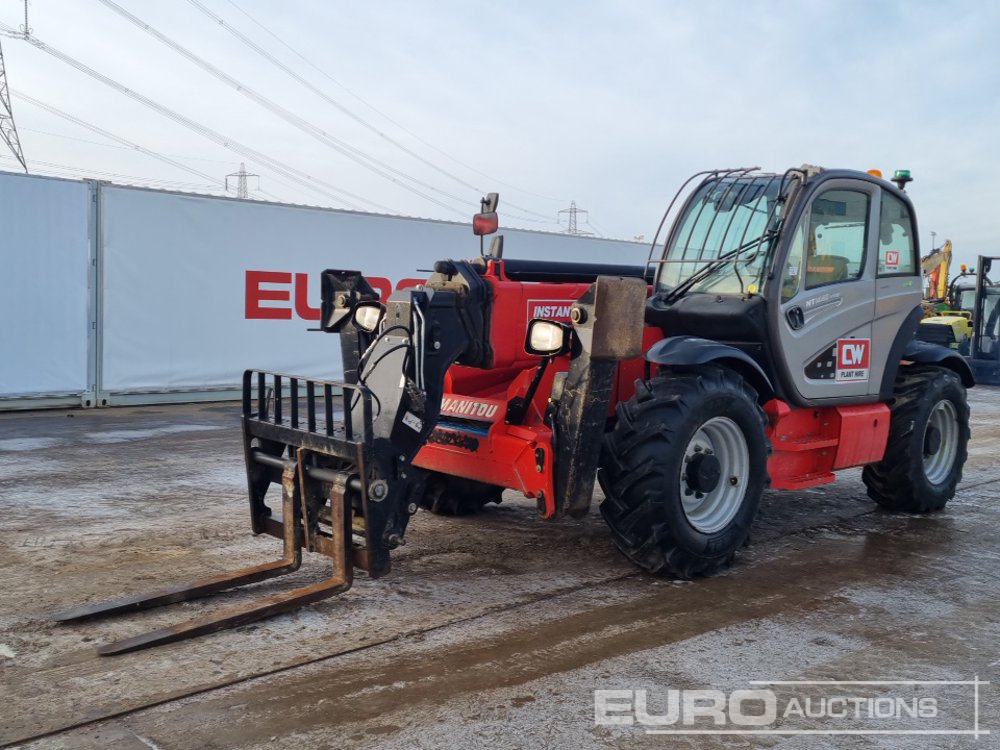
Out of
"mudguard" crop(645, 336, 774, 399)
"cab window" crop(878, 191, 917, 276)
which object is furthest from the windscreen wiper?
"cab window" crop(878, 191, 917, 276)

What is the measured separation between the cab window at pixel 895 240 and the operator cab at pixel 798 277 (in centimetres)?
1

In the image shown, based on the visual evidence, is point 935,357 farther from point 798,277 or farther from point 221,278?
point 221,278

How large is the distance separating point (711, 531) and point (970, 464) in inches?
221

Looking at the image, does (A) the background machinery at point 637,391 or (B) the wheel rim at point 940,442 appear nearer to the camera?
(A) the background machinery at point 637,391

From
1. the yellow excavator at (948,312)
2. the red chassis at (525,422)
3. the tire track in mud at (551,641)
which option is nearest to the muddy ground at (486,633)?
the tire track in mud at (551,641)

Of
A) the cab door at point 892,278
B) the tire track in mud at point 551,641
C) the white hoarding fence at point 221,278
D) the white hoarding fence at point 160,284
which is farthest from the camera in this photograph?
the white hoarding fence at point 221,278

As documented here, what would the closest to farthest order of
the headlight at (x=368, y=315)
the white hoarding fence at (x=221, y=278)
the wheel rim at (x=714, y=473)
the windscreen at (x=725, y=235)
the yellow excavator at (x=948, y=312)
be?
1. the wheel rim at (x=714, y=473)
2. the headlight at (x=368, y=315)
3. the windscreen at (x=725, y=235)
4. the white hoarding fence at (x=221, y=278)
5. the yellow excavator at (x=948, y=312)

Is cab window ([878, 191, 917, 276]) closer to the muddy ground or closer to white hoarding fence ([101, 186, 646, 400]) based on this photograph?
the muddy ground

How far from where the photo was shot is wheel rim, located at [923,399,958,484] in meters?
7.11

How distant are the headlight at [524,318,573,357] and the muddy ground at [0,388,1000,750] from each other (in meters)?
1.25

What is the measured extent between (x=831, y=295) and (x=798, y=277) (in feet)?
1.24

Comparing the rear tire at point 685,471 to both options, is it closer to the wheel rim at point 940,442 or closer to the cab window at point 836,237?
the cab window at point 836,237

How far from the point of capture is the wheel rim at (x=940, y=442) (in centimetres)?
711

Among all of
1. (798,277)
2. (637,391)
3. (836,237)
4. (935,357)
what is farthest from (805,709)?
(935,357)
